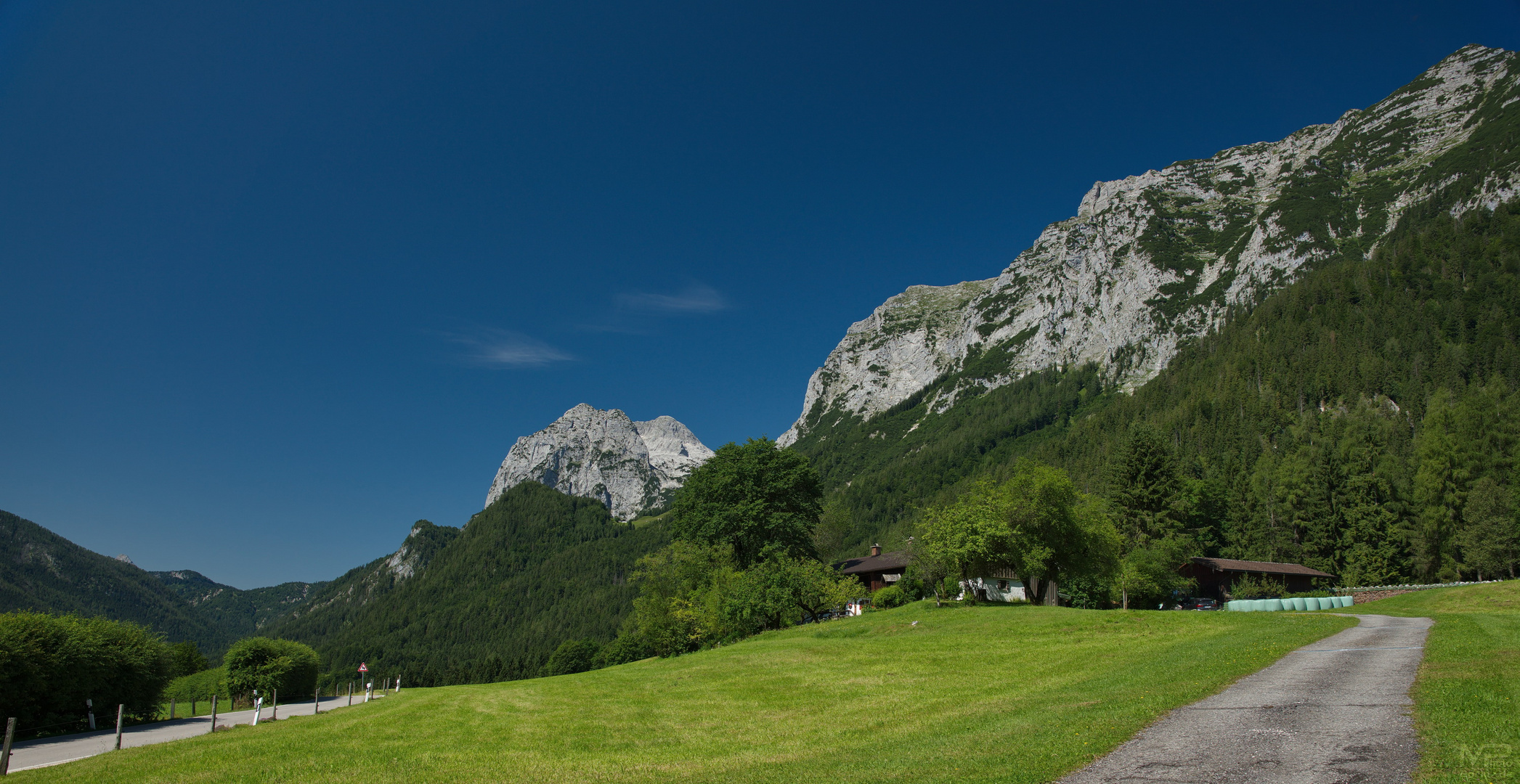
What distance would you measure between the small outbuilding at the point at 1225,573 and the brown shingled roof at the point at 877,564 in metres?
27.5

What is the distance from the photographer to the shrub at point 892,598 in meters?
59.3

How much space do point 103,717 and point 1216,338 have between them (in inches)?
6823

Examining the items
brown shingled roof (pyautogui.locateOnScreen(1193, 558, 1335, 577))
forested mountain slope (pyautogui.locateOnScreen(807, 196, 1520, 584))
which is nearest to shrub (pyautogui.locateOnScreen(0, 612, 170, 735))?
forested mountain slope (pyautogui.locateOnScreen(807, 196, 1520, 584))

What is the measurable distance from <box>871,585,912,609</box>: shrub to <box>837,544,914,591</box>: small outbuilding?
799 cm

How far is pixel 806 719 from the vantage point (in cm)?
1717

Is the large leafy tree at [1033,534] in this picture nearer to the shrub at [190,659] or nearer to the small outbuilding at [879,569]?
the small outbuilding at [879,569]

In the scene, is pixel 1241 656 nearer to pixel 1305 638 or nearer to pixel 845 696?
pixel 1305 638

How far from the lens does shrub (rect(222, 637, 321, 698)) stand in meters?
42.6

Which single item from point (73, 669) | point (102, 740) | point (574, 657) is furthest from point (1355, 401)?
point (73, 669)

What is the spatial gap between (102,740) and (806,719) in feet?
87.6

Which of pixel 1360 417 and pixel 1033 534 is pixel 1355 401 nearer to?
pixel 1360 417

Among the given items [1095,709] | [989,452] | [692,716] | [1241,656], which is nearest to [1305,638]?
[1241,656]

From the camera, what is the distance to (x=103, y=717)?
29.9 metres

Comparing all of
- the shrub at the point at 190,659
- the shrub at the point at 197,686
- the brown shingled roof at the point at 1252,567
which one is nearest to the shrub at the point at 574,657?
the shrub at the point at 190,659
